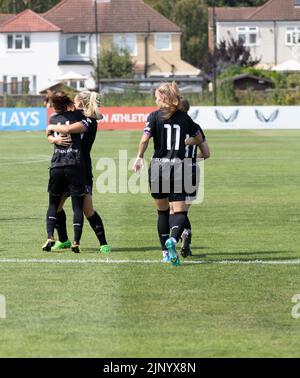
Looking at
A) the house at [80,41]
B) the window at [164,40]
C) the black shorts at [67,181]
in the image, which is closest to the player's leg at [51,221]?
the black shorts at [67,181]

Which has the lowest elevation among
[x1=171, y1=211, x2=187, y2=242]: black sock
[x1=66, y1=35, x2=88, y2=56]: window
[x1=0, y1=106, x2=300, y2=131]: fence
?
[x1=0, y1=106, x2=300, y2=131]: fence

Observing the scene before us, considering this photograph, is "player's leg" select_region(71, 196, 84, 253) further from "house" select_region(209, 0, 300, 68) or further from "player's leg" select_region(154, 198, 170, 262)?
"house" select_region(209, 0, 300, 68)

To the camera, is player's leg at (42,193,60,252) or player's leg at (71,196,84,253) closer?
player's leg at (71,196,84,253)

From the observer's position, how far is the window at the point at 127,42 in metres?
92.3

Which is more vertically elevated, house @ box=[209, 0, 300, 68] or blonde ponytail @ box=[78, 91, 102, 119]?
house @ box=[209, 0, 300, 68]

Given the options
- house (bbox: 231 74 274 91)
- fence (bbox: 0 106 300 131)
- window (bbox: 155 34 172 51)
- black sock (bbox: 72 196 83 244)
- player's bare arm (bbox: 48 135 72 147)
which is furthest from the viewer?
window (bbox: 155 34 172 51)

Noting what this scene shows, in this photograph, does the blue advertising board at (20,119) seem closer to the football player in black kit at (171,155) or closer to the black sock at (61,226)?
the black sock at (61,226)

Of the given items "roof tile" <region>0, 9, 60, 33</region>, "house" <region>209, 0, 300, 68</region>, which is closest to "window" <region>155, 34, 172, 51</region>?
"house" <region>209, 0, 300, 68</region>

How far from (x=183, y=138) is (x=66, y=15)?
84400 millimetres

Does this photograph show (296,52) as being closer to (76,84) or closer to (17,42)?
(76,84)

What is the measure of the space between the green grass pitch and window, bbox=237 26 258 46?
79048mm

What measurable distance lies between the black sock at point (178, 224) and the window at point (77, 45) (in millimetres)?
81333

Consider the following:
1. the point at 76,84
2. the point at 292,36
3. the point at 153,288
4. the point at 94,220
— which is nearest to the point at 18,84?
the point at 76,84

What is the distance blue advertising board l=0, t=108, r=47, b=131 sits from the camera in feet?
180
